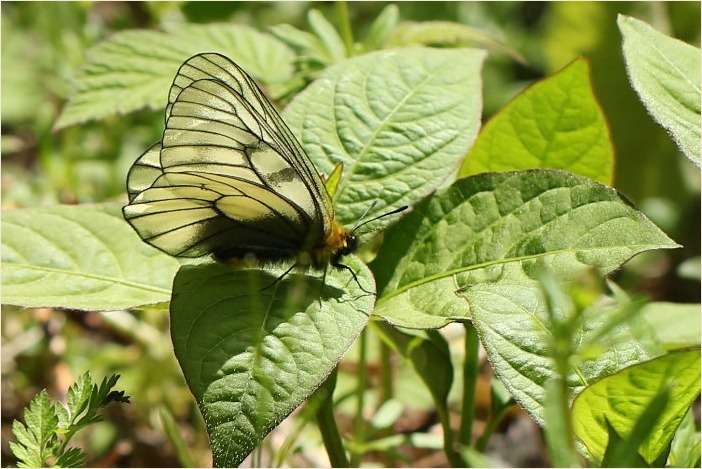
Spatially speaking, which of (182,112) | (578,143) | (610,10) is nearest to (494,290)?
(578,143)

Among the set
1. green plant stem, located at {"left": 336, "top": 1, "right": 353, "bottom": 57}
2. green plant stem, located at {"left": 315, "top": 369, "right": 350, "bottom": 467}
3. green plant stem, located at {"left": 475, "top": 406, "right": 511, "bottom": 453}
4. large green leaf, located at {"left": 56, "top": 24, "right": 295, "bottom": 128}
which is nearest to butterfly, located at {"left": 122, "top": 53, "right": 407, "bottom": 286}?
green plant stem, located at {"left": 315, "top": 369, "right": 350, "bottom": 467}

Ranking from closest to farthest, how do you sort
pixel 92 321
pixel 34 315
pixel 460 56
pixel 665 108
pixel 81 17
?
pixel 665 108 < pixel 460 56 < pixel 34 315 < pixel 92 321 < pixel 81 17

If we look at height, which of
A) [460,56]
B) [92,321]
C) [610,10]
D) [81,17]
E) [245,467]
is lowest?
[92,321]

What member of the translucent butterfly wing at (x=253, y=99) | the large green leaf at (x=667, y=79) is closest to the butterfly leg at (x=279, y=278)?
the translucent butterfly wing at (x=253, y=99)

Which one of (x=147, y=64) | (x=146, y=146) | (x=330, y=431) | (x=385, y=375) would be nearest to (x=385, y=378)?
(x=385, y=375)

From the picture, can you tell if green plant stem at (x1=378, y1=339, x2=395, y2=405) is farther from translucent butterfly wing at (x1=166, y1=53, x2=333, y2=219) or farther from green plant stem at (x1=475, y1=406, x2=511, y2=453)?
translucent butterfly wing at (x1=166, y1=53, x2=333, y2=219)

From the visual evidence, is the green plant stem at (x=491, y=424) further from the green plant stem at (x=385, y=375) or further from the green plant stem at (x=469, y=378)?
the green plant stem at (x=385, y=375)

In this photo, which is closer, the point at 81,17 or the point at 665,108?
the point at 665,108

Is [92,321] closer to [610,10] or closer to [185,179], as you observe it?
[185,179]
